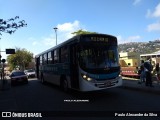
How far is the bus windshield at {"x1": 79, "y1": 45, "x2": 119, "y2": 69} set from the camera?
13180 millimetres

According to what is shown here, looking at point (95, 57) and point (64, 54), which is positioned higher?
point (64, 54)

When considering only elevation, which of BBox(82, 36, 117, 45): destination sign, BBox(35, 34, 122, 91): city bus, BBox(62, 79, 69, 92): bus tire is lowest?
BBox(62, 79, 69, 92): bus tire

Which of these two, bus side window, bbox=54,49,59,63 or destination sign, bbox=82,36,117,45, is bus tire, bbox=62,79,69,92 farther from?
destination sign, bbox=82,36,117,45

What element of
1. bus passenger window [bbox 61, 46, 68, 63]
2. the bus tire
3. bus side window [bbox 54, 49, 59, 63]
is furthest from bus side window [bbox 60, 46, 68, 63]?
bus side window [bbox 54, 49, 59, 63]

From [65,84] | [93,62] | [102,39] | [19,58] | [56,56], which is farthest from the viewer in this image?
[19,58]

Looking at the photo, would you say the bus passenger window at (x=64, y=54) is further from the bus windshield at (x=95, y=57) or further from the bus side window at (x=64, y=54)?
the bus windshield at (x=95, y=57)

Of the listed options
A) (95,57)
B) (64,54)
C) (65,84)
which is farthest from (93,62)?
(65,84)

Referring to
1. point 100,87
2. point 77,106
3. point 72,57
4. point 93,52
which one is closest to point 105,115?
point 77,106

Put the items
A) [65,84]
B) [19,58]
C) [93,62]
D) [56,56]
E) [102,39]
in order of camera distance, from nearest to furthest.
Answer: [93,62]
[102,39]
[65,84]
[56,56]
[19,58]

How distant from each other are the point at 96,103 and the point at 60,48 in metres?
6.19

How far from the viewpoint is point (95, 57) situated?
523 inches

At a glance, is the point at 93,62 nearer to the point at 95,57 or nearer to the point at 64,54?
Answer: the point at 95,57

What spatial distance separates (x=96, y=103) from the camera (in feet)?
40.5

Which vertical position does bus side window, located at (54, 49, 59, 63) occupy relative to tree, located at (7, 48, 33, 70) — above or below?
below
